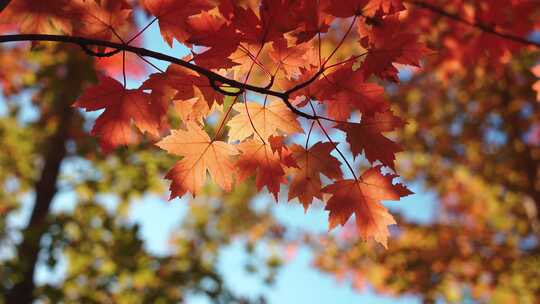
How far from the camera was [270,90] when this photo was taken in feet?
5.06

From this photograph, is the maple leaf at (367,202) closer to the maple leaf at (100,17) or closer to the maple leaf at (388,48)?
the maple leaf at (388,48)

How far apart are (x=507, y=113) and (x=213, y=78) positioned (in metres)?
5.95

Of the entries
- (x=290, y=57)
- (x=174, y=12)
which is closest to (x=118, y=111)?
(x=174, y=12)

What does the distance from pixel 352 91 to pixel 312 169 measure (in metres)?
0.35

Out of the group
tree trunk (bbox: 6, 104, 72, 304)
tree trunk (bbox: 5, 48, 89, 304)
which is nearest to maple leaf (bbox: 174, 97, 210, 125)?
tree trunk (bbox: 6, 104, 72, 304)

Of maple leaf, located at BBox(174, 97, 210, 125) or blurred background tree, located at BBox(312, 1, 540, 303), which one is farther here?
blurred background tree, located at BBox(312, 1, 540, 303)

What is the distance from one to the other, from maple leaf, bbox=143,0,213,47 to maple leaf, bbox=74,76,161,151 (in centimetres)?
25

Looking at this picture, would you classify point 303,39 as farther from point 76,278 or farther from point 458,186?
point 458,186

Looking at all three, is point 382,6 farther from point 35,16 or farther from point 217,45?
point 35,16

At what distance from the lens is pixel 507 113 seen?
19.7 ft

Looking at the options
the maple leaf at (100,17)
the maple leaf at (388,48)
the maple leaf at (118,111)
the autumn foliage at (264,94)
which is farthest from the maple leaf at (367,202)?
the maple leaf at (100,17)

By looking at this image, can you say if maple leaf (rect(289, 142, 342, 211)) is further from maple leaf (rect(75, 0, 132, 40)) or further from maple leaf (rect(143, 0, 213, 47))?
maple leaf (rect(75, 0, 132, 40))

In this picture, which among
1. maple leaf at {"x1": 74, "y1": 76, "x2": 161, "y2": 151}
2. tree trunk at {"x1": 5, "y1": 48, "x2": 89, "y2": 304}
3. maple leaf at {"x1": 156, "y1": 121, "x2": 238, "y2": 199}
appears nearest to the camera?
maple leaf at {"x1": 74, "y1": 76, "x2": 161, "y2": 151}

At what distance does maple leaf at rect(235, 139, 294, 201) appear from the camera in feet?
5.33
